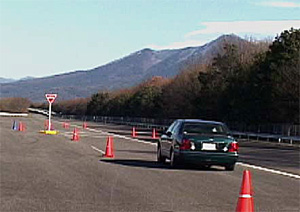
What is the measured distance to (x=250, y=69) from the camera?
6575cm

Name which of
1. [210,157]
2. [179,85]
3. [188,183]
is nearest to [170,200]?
[188,183]

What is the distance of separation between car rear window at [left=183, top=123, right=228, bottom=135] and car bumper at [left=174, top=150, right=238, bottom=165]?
90 cm

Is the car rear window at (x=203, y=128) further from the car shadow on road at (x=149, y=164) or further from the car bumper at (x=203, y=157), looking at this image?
the car shadow on road at (x=149, y=164)

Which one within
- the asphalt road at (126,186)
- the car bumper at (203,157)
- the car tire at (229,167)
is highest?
the car bumper at (203,157)

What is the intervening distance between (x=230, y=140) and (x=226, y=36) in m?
75.8

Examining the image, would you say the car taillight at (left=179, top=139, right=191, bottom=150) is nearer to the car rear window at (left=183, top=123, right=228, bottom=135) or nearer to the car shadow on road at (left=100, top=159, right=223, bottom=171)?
the car rear window at (left=183, top=123, right=228, bottom=135)

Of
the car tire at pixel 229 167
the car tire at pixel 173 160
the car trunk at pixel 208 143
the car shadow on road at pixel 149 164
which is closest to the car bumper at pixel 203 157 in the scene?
the car trunk at pixel 208 143

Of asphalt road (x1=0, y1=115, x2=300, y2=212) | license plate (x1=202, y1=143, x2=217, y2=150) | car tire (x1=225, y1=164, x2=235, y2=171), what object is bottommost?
asphalt road (x1=0, y1=115, x2=300, y2=212)

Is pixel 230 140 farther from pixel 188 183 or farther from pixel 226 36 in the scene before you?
pixel 226 36

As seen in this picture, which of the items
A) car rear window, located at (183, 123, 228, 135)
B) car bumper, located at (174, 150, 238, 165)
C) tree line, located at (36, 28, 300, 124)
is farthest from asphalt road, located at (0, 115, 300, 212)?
tree line, located at (36, 28, 300, 124)

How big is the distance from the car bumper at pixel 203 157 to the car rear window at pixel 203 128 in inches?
35.3

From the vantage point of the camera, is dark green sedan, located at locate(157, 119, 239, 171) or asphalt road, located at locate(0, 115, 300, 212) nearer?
asphalt road, located at locate(0, 115, 300, 212)

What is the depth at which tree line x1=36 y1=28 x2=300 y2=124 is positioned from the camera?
56.4m

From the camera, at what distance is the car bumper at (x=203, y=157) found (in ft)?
62.5
